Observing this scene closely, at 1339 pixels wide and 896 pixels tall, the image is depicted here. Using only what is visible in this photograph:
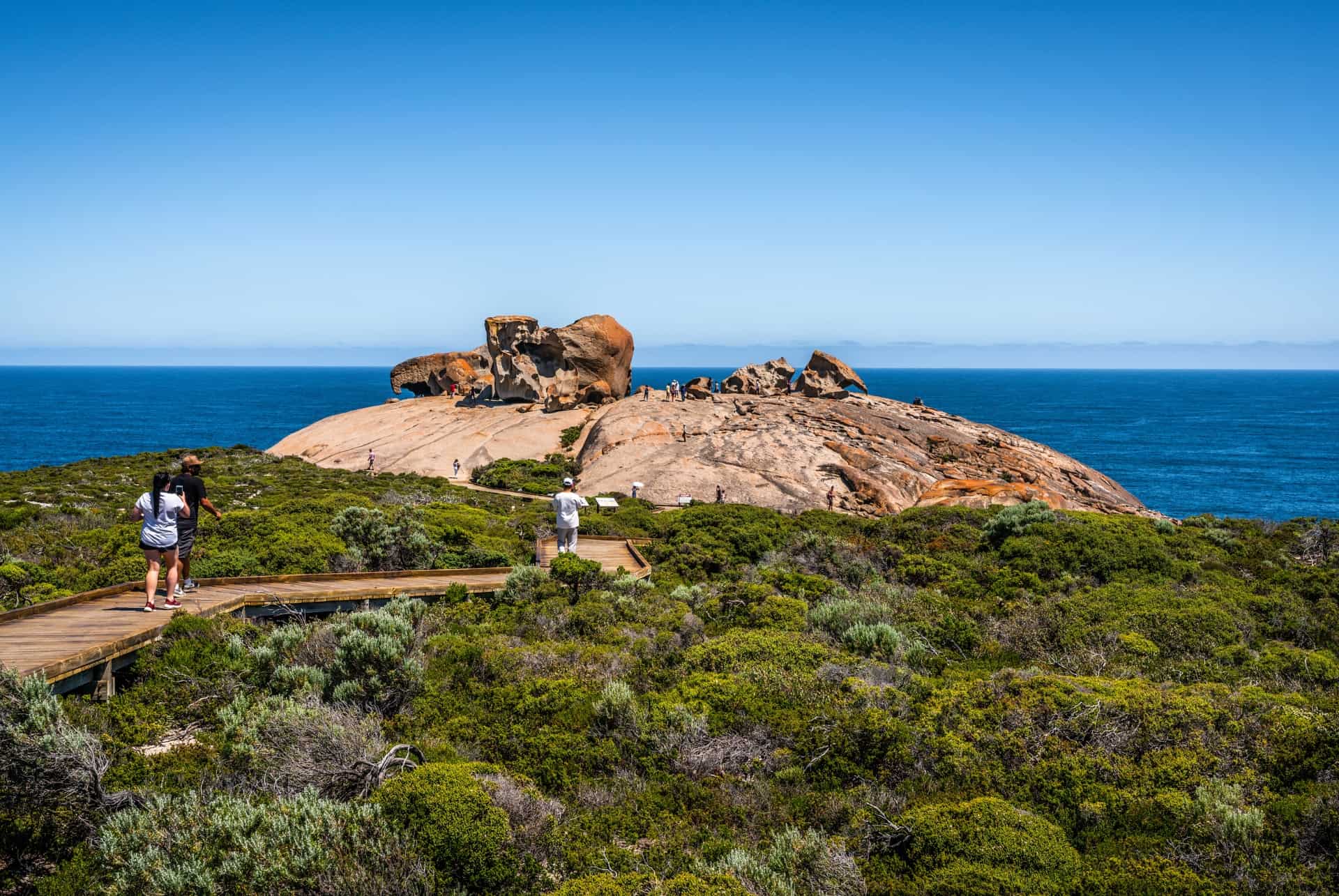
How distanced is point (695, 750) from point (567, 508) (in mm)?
7969

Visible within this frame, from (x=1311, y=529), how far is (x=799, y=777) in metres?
22.4

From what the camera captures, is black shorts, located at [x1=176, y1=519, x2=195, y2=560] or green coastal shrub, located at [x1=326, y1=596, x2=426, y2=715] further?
black shorts, located at [x1=176, y1=519, x2=195, y2=560]

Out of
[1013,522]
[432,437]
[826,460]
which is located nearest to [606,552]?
[1013,522]

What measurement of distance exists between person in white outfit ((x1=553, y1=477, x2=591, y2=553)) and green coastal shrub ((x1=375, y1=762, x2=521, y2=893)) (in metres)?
8.88

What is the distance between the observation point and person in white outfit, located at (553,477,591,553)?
51.7 feet

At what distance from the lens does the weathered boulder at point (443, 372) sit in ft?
192

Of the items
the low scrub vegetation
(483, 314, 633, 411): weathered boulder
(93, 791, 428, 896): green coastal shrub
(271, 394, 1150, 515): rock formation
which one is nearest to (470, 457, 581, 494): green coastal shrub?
(271, 394, 1150, 515): rock formation

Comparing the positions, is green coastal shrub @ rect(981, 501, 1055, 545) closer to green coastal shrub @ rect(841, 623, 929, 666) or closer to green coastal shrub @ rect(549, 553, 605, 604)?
→ green coastal shrub @ rect(841, 623, 929, 666)

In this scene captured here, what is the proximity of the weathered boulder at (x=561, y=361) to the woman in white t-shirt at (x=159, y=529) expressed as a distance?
37.2m

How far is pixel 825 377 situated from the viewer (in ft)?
159

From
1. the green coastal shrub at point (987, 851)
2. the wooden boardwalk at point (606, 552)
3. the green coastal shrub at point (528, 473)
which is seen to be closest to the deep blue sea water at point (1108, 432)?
the green coastal shrub at point (528, 473)

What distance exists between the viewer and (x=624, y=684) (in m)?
9.48

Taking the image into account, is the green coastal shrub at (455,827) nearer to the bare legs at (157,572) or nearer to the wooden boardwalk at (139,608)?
the wooden boardwalk at (139,608)

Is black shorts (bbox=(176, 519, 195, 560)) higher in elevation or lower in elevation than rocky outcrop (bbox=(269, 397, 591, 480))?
higher
